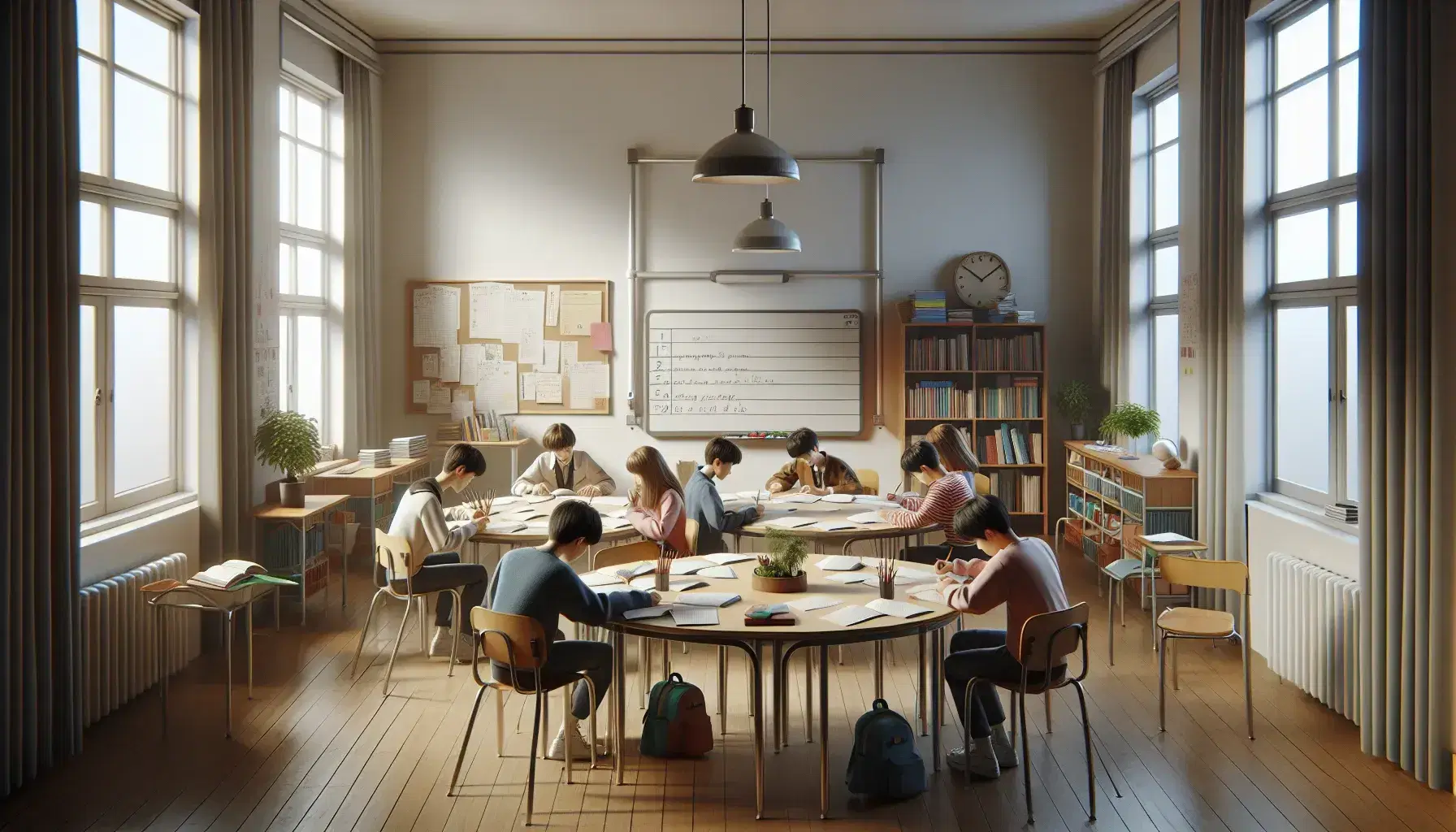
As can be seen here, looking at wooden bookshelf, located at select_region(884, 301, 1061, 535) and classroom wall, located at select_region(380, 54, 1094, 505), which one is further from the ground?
classroom wall, located at select_region(380, 54, 1094, 505)

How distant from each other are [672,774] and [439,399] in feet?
18.1

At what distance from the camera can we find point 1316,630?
5.09 meters

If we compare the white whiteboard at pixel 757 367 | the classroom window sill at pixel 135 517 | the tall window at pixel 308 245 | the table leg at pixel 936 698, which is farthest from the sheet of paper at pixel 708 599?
the white whiteboard at pixel 757 367

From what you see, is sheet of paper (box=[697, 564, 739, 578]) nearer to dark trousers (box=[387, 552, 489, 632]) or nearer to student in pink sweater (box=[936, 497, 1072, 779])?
student in pink sweater (box=[936, 497, 1072, 779])

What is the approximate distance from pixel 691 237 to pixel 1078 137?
323 centimetres

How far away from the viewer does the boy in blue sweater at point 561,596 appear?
4.01 metres

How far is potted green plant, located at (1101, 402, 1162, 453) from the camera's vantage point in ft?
25.8

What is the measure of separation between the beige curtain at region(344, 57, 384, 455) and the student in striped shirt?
4444 millimetres

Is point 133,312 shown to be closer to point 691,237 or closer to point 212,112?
point 212,112

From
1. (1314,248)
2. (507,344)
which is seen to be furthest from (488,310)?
(1314,248)

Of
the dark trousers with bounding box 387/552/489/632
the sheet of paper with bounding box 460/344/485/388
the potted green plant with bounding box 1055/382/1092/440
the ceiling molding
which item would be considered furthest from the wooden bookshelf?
the dark trousers with bounding box 387/552/489/632

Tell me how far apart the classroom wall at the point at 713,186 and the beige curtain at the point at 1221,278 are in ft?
8.25

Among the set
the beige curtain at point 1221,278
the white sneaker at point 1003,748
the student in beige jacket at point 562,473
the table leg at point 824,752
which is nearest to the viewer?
the table leg at point 824,752

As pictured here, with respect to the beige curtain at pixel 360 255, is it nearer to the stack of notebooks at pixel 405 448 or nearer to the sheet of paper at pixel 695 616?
the stack of notebooks at pixel 405 448
